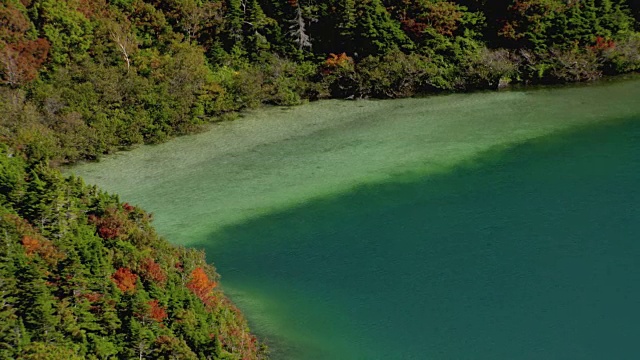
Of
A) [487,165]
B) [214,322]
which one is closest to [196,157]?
[487,165]

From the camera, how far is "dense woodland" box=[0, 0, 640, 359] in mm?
31922

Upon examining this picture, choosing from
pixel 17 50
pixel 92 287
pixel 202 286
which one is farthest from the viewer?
pixel 17 50

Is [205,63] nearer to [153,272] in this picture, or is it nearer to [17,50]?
[17,50]

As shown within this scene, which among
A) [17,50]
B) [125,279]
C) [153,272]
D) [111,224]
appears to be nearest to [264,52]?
[17,50]

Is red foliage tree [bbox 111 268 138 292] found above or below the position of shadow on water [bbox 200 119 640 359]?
above

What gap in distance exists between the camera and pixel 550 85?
51438mm

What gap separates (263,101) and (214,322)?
95.2 feet

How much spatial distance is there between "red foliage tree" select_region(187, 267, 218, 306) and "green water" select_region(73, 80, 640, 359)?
2.07 m

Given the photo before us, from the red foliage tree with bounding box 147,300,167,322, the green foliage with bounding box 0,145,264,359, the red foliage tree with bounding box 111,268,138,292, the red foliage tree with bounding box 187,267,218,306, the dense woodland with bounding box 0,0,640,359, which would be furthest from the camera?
the dense woodland with bounding box 0,0,640,359

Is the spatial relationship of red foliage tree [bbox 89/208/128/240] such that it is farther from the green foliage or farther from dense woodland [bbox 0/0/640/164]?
dense woodland [bbox 0/0/640/164]

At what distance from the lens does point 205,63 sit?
5372 centimetres

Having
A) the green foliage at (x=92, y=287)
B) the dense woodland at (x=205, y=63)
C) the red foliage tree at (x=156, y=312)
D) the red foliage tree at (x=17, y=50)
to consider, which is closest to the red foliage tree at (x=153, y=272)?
the green foliage at (x=92, y=287)

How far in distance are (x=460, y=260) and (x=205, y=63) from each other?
95.4 feet

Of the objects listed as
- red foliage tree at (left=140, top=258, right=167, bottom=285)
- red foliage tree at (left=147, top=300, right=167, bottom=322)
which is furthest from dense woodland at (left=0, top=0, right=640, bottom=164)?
red foliage tree at (left=147, top=300, right=167, bottom=322)
